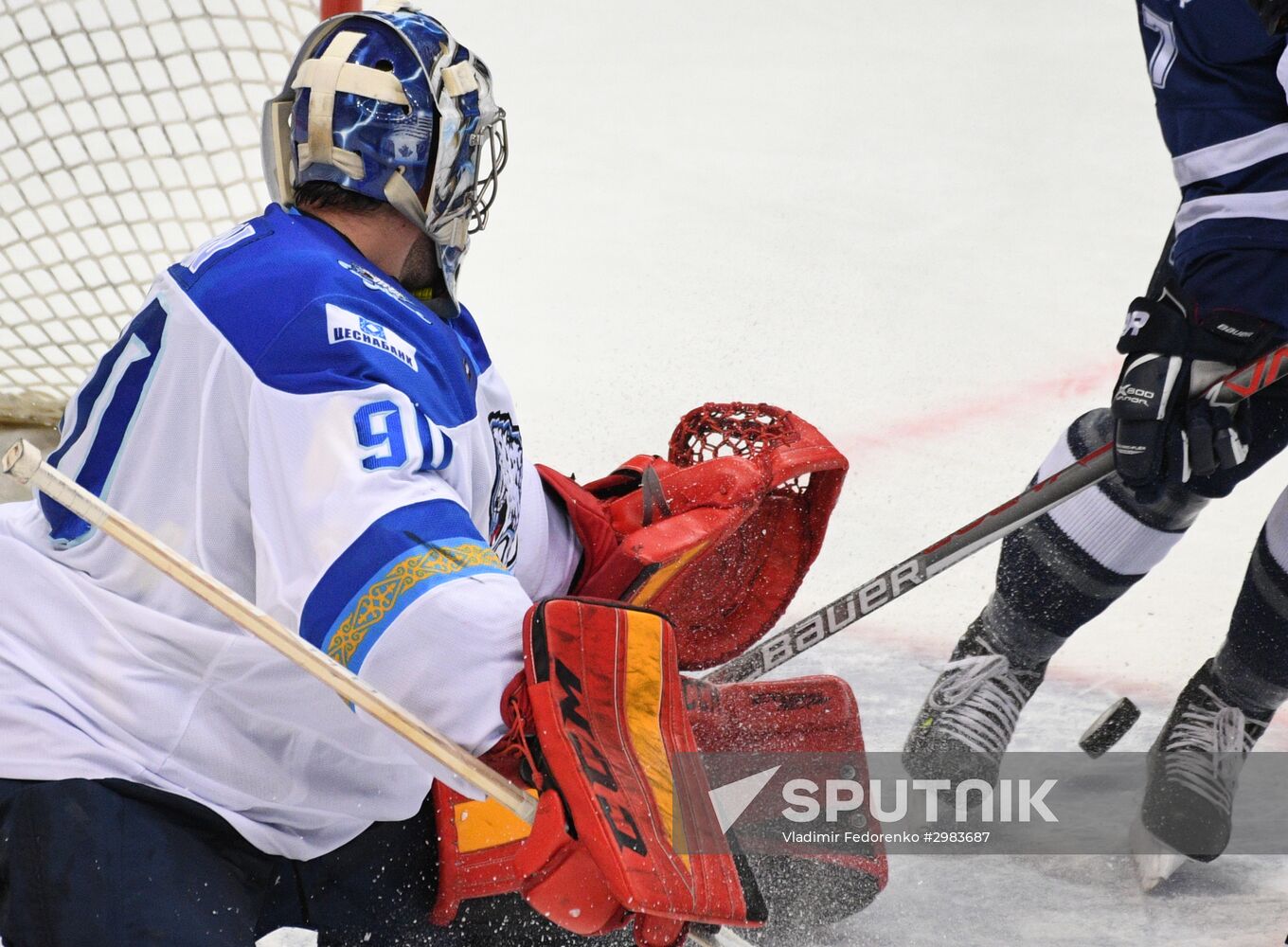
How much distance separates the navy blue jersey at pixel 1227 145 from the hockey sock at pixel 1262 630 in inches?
12.6

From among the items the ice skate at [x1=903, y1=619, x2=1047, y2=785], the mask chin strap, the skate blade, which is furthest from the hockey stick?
the mask chin strap

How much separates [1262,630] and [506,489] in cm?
111

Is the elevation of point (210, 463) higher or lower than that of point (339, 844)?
higher

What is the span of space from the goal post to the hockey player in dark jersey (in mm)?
1571

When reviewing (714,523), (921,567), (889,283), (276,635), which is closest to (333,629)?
(276,635)

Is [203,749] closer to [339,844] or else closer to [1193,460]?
[339,844]

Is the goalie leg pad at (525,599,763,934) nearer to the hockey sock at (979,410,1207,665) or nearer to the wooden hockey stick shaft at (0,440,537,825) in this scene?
the wooden hockey stick shaft at (0,440,537,825)

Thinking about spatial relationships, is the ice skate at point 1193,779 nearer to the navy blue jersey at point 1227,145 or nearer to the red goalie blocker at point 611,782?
the navy blue jersey at point 1227,145

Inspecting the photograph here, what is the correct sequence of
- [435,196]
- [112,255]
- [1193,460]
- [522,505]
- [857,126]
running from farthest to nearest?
[857,126], [112,255], [1193,460], [522,505], [435,196]

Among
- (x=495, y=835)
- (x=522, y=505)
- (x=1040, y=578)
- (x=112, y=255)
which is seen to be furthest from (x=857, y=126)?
(x=495, y=835)

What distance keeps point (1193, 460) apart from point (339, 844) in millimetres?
1175

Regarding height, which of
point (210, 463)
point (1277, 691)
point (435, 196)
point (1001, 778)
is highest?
point (435, 196)

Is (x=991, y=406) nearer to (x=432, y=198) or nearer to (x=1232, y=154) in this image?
(x=1232, y=154)

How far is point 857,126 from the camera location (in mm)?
4605
